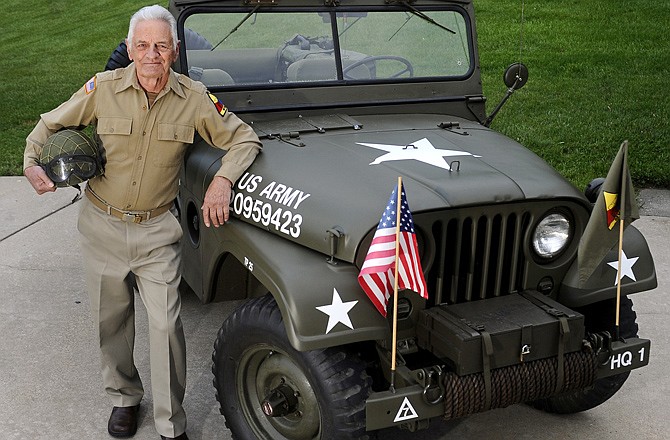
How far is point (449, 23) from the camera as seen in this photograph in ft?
15.2

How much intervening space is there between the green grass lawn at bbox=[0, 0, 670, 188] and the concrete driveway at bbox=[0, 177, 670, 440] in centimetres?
234

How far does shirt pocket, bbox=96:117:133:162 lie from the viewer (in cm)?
355

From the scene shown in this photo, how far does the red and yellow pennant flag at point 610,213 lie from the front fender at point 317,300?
31.7 inches

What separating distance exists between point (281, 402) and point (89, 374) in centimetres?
147

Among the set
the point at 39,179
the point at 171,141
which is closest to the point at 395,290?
the point at 171,141

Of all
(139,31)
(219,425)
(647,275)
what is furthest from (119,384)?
(647,275)

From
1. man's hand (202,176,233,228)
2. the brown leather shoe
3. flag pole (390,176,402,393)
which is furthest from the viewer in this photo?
the brown leather shoe

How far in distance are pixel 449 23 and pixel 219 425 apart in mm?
2245

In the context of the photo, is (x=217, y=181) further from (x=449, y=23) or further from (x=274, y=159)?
(x=449, y=23)

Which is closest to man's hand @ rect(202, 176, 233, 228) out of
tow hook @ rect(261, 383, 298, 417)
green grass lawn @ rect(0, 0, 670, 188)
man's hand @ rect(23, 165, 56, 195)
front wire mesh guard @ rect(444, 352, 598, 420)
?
man's hand @ rect(23, 165, 56, 195)

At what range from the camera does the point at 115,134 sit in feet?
11.7

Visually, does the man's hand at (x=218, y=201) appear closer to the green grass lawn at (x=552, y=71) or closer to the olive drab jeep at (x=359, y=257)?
the olive drab jeep at (x=359, y=257)

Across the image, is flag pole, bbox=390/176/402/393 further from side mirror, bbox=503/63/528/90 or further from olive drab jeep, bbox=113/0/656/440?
side mirror, bbox=503/63/528/90

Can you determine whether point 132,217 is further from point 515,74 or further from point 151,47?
point 515,74
